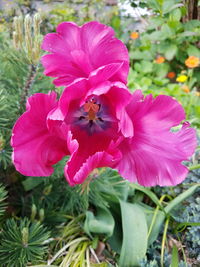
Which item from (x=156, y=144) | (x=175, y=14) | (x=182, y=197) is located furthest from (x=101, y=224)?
(x=175, y=14)

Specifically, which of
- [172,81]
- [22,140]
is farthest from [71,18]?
[22,140]

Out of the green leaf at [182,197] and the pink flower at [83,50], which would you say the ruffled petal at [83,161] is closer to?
the pink flower at [83,50]

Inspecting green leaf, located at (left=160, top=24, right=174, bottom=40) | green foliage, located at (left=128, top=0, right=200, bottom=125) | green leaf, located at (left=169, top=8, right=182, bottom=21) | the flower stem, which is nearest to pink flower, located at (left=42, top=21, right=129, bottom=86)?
the flower stem

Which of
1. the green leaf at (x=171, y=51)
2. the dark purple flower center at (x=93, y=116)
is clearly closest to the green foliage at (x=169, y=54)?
the green leaf at (x=171, y=51)

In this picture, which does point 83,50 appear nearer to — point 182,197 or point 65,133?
point 65,133

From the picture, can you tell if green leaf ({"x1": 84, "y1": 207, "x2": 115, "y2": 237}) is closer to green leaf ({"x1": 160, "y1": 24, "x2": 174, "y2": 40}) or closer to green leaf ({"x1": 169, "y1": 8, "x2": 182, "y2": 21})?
green leaf ({"x1": 169, "y1": 8, "x2": 182, "y2": 21})

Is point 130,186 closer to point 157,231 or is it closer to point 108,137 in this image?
point 157,231
